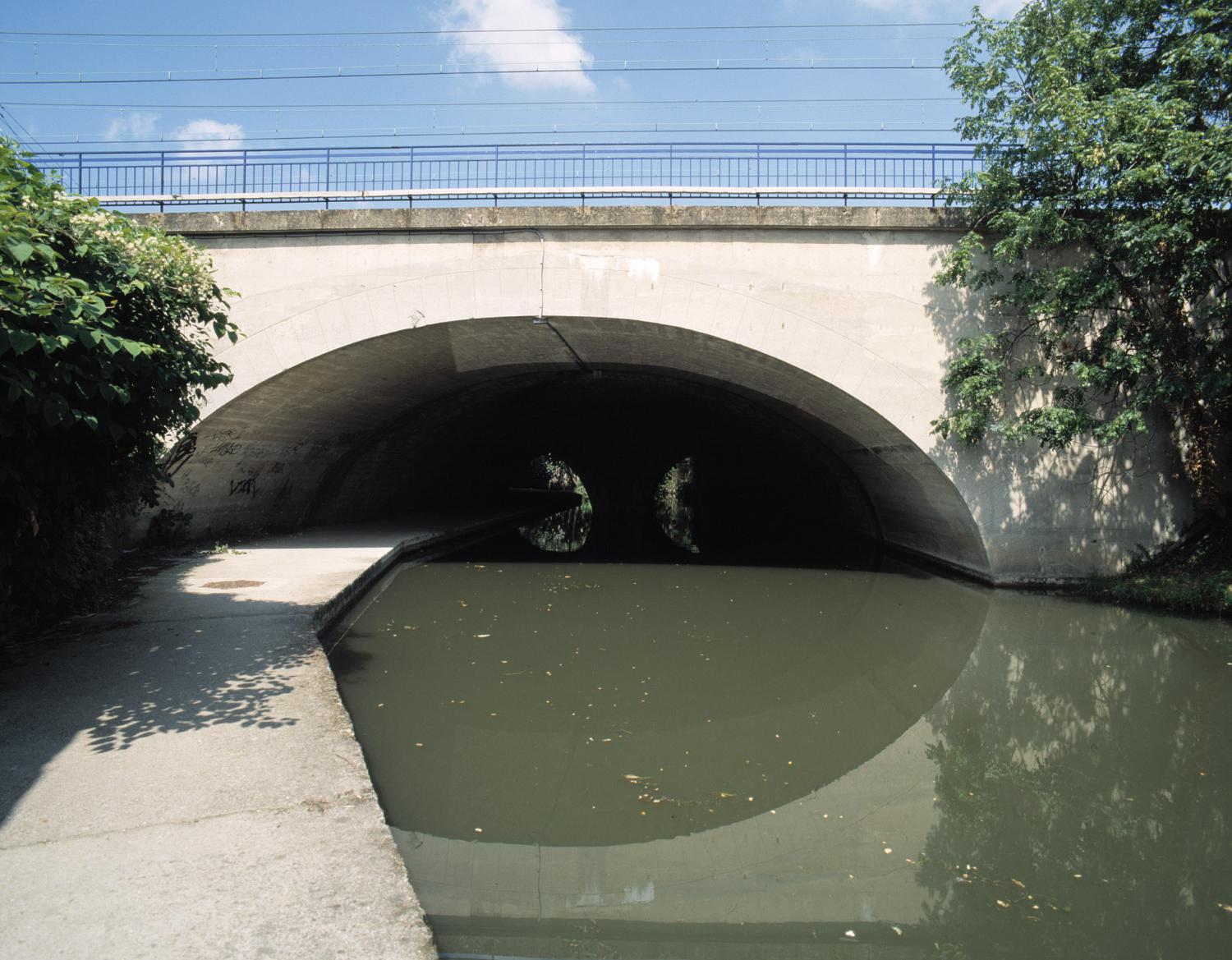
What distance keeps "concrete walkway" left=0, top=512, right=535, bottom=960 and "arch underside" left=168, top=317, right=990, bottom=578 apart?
544cm

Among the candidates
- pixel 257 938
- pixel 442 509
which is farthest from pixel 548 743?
pixel 442 509

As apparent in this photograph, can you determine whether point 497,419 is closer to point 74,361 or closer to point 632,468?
point 632,468

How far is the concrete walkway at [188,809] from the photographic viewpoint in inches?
87.4

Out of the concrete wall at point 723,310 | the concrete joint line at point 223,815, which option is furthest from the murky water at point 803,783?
the concrete wall at point 723,310

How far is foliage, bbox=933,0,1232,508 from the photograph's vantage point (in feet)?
25.4

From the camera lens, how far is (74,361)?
13.2 ft

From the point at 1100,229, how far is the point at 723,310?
381 cm

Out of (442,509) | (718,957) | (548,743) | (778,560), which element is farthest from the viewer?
(442,509)

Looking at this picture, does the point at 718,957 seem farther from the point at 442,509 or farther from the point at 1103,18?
the point at 442,509

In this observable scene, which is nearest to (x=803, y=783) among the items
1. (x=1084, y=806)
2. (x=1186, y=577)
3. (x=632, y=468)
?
(x=1084, y=806)

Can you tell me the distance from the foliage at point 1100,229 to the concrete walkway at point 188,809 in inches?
289

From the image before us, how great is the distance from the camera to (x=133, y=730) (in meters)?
3.79

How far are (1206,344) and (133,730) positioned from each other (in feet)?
32.0

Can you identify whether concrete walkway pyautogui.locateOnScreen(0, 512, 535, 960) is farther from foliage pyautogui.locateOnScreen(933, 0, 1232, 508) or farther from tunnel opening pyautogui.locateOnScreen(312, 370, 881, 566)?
tunnel opening pyautogui.locateOnScreen(312, 370, 881, 566)
